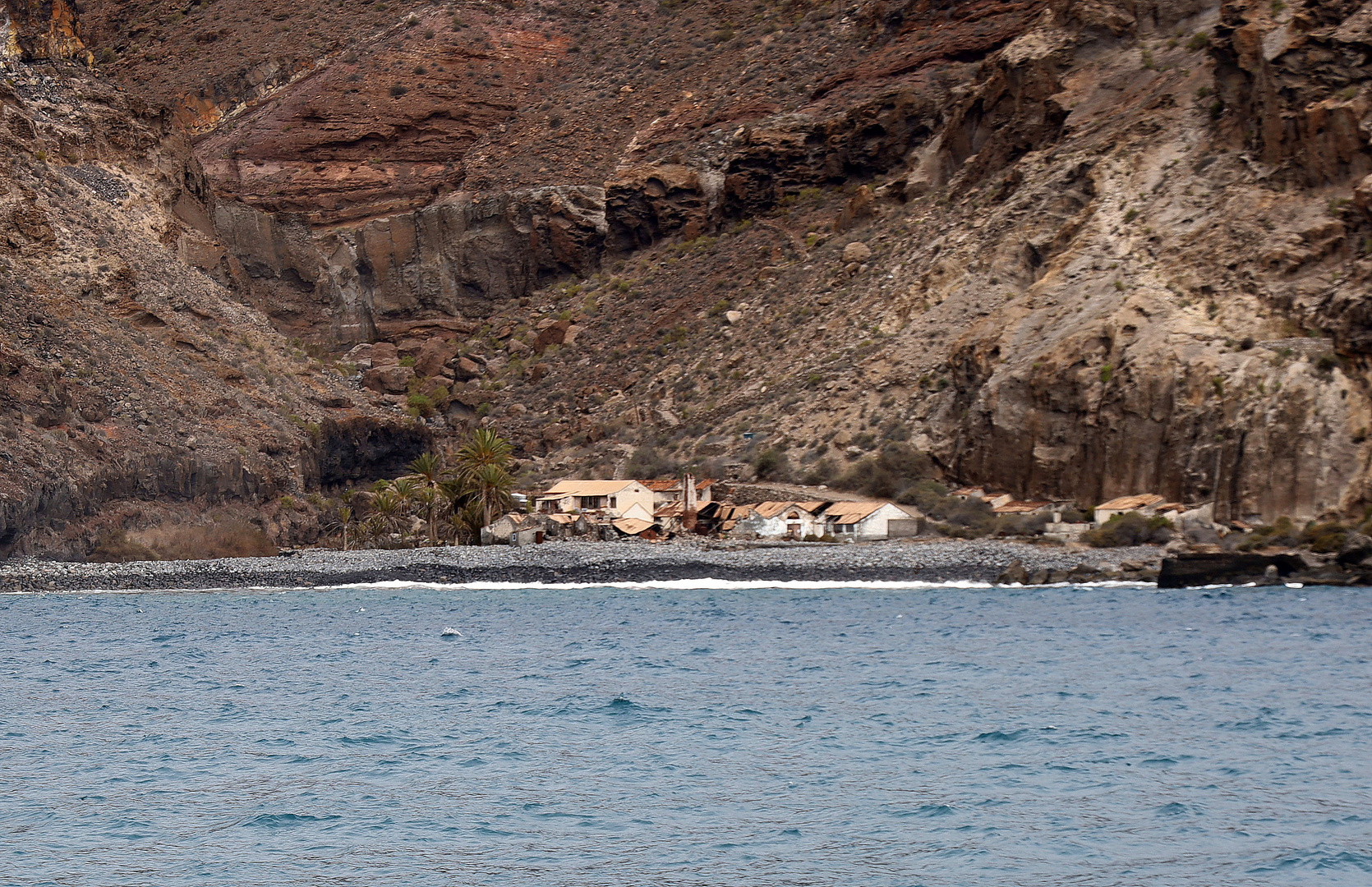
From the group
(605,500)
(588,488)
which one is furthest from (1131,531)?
(588,488)

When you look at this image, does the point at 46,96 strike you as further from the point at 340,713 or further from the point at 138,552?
the point at 340,713

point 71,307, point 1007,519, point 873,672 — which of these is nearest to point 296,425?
point 71,307

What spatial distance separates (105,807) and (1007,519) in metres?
44.0

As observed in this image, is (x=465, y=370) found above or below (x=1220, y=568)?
above

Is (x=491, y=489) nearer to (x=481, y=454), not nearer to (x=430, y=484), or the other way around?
(x=481, y=454)

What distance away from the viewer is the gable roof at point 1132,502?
54.3 metres

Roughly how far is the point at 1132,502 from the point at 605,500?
23.9 meters

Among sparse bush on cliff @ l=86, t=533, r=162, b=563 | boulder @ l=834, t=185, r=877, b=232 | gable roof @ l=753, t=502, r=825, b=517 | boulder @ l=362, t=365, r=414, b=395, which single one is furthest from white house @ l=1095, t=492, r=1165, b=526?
boulder @ l=362, t=365, r=414, b=395

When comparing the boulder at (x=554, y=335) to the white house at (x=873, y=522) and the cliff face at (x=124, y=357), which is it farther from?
the white house at (x=873, y=522)

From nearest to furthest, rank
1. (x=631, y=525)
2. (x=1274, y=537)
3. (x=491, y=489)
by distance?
(x=1274, y=537)
(x=631, y=525)
(x=491, y=489)

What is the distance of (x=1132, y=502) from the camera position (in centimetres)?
5475

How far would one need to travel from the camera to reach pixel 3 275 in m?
77.2

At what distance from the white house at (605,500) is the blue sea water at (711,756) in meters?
28.3

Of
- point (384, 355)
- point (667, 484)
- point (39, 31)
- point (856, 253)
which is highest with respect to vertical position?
point (39, 31)
